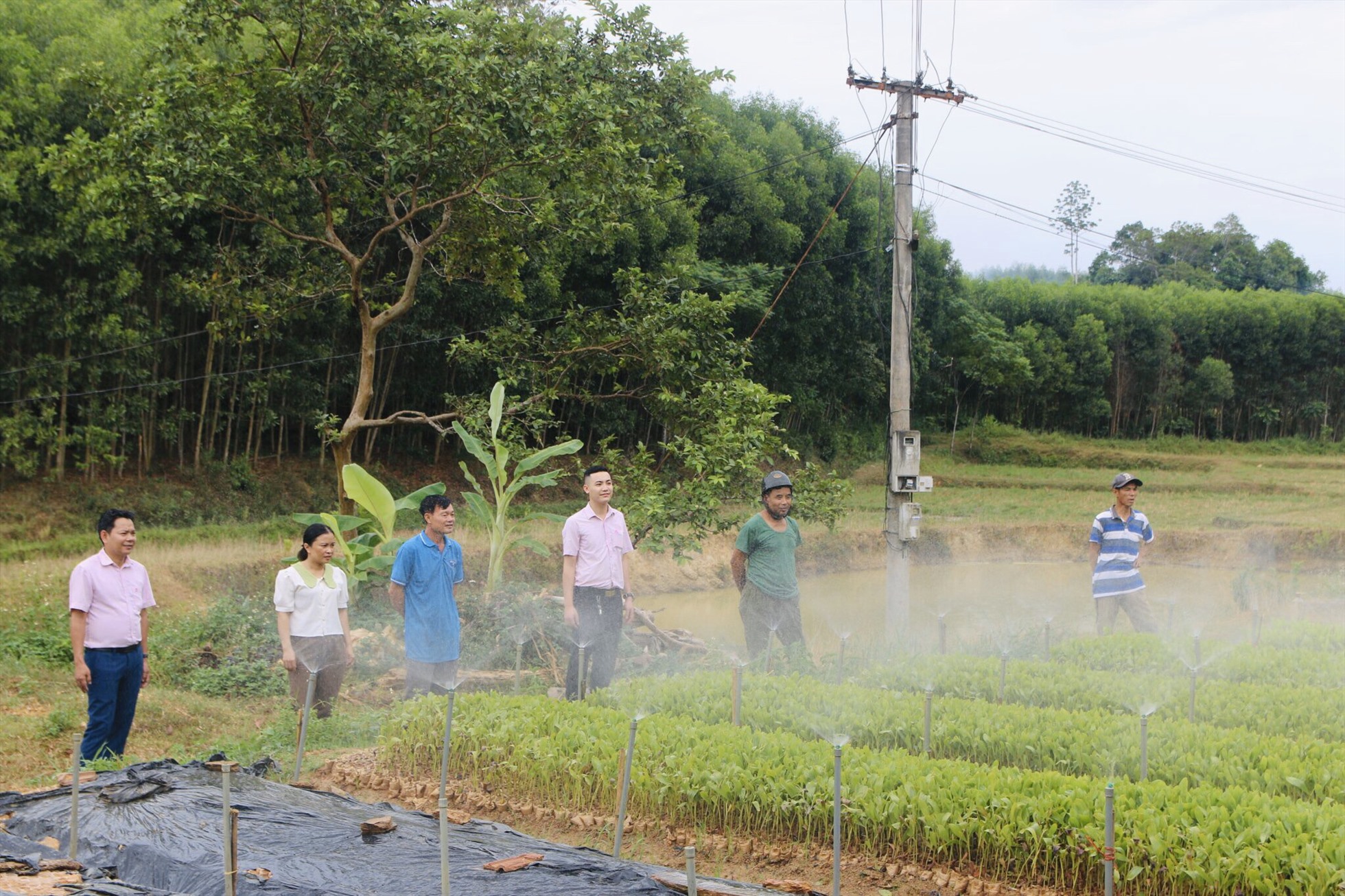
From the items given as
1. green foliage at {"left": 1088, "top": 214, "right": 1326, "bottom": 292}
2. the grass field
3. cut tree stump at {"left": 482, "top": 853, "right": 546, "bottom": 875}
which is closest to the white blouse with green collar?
the grass field

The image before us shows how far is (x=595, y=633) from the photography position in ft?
26.3

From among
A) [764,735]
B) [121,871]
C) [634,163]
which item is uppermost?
[634,163]

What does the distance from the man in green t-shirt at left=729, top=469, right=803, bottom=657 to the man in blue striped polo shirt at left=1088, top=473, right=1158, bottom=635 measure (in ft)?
9.73

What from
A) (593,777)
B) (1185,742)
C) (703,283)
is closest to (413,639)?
(593,777)

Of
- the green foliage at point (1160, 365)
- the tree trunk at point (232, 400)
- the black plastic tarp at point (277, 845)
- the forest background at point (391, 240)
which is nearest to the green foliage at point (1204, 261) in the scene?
the green foliage at point (1160, 365)

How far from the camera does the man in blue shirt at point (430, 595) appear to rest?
296 inches

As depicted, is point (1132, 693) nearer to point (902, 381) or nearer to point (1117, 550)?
point (1117, 550)

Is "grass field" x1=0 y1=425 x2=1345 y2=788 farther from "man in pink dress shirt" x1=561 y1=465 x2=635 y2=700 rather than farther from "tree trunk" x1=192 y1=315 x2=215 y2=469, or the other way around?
"man in pink dress shirt" x1=561 y1=465 x2=635 y2=700

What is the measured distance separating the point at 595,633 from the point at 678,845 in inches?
98.2

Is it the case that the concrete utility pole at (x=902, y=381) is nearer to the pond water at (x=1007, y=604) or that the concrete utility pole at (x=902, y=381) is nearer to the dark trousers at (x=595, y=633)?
the pond water at (x=1007, y=604)

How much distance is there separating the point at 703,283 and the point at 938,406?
19881 mm

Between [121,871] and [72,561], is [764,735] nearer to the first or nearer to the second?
→ [121,871]

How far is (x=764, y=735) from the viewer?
20.0ft

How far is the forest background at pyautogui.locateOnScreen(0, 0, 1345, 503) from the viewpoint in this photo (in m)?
12.2
